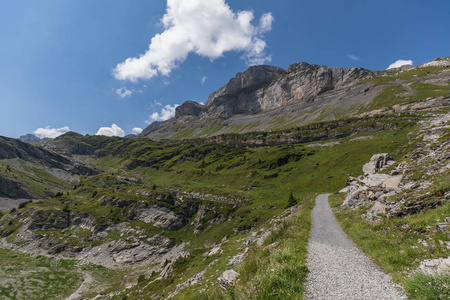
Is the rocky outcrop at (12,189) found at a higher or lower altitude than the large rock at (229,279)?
higher

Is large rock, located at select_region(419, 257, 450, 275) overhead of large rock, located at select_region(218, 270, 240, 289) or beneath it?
overhead

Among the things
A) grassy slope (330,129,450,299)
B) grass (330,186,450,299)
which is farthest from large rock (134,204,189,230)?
grass (330,186,450,299)

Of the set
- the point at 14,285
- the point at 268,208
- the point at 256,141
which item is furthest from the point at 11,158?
the point at 268,208

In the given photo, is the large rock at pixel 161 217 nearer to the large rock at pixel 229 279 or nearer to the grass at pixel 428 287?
the large rock at pixel 229 279

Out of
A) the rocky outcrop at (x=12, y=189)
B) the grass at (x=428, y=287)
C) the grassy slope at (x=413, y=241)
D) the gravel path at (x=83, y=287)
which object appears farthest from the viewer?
the rocky outcrop at (x=12, y=189)

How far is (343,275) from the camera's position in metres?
10.1

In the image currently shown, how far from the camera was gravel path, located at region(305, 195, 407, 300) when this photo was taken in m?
8.18

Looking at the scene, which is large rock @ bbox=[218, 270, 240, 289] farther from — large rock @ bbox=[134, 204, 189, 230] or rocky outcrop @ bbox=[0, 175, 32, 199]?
rocky outcrop @ bbox=[0, 175, 32, 199]

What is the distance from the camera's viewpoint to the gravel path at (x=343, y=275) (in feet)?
26.8

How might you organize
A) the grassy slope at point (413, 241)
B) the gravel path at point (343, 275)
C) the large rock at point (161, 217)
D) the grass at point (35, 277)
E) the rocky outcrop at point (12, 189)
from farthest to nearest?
the rocky outcrop at point (12, 189)
the large rock at point (161, 217)
the grass at point (35, 277)
the gravel path at point (343, 275)
the grassy slope at point (413, 241)

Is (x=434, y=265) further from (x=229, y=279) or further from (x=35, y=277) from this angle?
(x=35, y=277)

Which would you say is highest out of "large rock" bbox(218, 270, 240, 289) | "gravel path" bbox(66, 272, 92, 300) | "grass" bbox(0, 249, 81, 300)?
"large rock" bbox(218, 270, 240, 289)

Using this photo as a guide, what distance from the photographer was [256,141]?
200m

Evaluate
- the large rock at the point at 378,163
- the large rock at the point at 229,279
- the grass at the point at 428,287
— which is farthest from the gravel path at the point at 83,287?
the large rock at the point at 378,163
